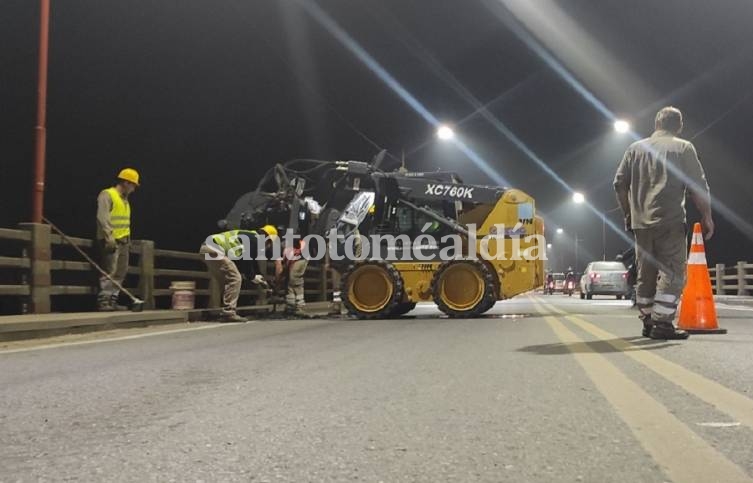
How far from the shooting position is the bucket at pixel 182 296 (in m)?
12.3

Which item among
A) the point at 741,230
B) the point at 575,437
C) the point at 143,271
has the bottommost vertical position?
the point at 575,437

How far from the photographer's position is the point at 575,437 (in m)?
3.10

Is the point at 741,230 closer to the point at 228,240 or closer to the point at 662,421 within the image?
the point at 228,240

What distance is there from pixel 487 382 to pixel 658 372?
123 centimetres

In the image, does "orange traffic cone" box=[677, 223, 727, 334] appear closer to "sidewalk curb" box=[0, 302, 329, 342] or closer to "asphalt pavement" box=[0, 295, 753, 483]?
"asphalt pavement" box=[0, 295, 753, 483]

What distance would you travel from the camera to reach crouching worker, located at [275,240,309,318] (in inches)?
540

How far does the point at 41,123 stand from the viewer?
1066 centimetres

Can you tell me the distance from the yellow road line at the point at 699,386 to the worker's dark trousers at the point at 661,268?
63 centimetres

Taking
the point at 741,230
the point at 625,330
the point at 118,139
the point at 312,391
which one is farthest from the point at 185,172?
the point at 741,230

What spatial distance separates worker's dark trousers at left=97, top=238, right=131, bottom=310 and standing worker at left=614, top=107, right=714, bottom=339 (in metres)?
7.64

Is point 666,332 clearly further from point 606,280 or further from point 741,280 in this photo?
point 606,280

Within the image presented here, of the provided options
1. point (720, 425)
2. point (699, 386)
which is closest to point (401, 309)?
point (699, 386)

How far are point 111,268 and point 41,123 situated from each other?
236 cm

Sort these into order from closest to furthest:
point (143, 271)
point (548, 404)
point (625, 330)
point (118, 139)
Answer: point (548, 404) → point (625, 330) → point (143, 271) → point (118, 139)
